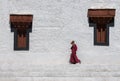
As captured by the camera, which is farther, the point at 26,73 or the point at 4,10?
the point at 4,10

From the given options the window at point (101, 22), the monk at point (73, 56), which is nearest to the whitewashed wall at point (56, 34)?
the window at point (101, 22)

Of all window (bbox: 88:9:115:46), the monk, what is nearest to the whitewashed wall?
window (bbox: 88:9:115:46)

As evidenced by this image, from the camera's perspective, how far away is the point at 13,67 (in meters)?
15.7

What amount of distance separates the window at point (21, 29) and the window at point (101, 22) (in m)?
2.41

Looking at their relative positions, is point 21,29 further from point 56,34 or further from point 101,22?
point 101,22

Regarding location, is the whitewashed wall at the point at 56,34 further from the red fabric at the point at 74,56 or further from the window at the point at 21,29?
the red fabric at the point at 74,56

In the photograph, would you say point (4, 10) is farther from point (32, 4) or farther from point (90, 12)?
point (90, 12)

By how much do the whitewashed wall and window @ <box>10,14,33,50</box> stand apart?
0.18 m

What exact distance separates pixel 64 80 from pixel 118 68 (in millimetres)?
2014

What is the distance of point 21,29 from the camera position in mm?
18047

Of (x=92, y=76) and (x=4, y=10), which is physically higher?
(x=4, y=10)

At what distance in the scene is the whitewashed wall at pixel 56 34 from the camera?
17.8 metres

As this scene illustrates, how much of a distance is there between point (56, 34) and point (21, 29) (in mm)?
1411

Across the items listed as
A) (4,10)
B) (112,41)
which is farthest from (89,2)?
(4,10)
